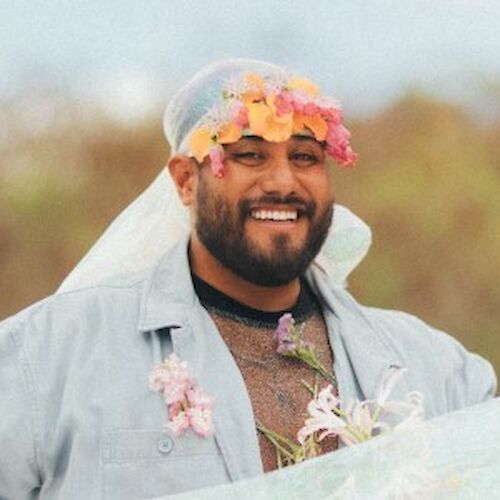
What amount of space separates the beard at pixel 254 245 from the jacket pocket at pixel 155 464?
0.32 meters

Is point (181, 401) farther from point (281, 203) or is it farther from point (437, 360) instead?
point (437, 360)

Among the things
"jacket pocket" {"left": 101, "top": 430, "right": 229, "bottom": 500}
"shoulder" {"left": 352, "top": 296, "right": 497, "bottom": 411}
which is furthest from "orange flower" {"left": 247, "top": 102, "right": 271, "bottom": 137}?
"jacket pocket" {"left": 101, "top": 430, "right": 229, "bottom": 500}

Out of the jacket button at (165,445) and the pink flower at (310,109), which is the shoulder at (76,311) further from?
the pink flower at (310,109)

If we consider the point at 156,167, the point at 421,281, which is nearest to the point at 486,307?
the point at 421,281

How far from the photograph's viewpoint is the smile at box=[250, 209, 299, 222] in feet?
7.11

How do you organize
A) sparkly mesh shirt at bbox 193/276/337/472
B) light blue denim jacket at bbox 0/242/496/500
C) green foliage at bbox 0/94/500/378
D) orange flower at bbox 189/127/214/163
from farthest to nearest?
green foliage at bbox 0/94/500/378 → orange flower at bbox 189/127/214/163 → sparkly mesh shirt at bbox 193/276/337/472 → light blue denim jacket at bbox 0/242/496/500

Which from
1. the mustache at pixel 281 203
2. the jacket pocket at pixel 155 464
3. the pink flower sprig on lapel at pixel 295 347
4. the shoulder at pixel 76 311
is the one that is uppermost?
the mustache at pixel 281 203

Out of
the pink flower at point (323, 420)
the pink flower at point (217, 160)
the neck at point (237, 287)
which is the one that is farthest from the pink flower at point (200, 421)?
the pink flower at point (217, 160)

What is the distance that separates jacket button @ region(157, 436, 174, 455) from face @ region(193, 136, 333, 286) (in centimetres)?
33

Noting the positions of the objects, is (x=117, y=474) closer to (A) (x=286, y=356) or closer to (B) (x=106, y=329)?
(B) (x=106, y=329)

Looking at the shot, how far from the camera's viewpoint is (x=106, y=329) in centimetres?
208

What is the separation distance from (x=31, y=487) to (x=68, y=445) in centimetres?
8

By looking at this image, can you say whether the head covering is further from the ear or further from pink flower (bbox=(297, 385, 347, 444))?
pink flower (bbox=(297, 385, 347, 444))

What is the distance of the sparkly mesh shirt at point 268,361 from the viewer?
2.10 m
